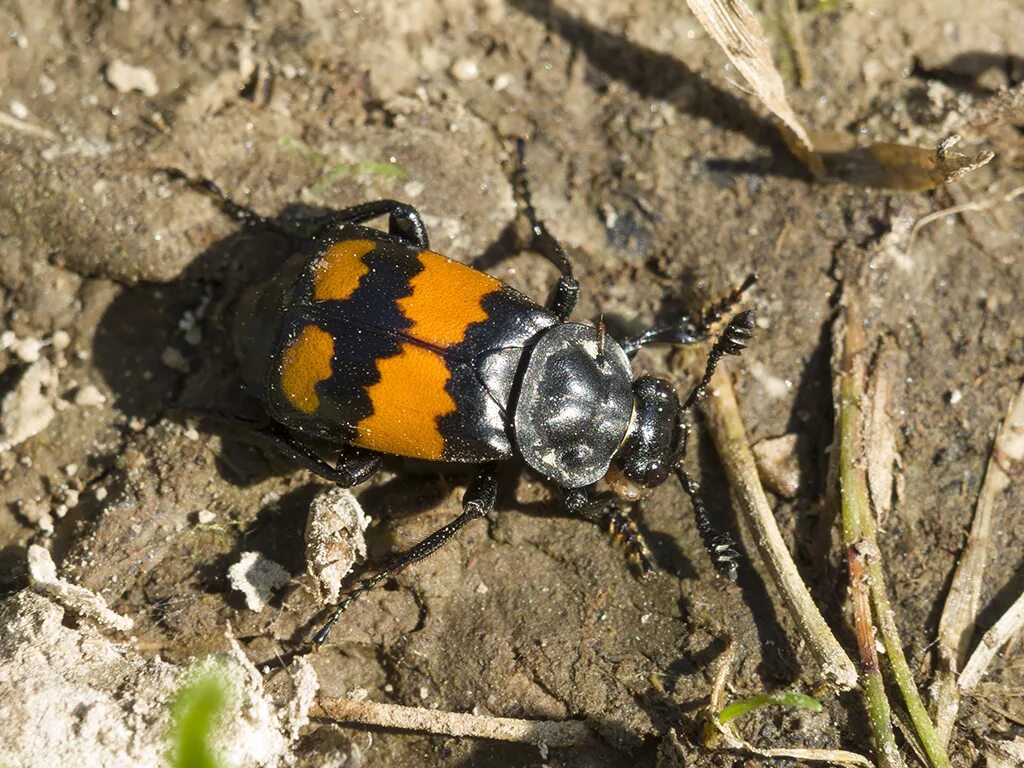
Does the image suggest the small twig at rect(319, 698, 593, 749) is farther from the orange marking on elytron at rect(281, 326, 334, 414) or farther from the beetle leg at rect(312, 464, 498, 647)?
the orange marking on elytron at rect(281, 326, 334, 414)

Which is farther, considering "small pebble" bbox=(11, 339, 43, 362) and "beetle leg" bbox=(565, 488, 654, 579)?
"small pebble" bbox=(11, 339, 43, 362)

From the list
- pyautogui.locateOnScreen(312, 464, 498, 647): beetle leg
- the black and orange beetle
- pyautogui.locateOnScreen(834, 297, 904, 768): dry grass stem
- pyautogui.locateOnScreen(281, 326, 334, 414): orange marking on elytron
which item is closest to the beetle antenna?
the black and orange beetle

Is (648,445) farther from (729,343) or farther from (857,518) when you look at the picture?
(857,518)

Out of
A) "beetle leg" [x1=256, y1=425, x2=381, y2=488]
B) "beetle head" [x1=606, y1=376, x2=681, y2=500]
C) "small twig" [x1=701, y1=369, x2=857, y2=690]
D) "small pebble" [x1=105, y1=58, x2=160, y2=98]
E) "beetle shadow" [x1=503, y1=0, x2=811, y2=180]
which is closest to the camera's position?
"small twig" [x1=701, y1=369, x2=857, y2=690]

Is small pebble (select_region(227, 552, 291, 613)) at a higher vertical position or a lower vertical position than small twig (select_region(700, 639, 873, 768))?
lower

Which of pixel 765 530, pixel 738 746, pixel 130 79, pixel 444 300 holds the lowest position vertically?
pixel 738 746

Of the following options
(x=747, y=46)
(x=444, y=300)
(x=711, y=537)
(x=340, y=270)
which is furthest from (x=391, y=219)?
(x=711, y=537)

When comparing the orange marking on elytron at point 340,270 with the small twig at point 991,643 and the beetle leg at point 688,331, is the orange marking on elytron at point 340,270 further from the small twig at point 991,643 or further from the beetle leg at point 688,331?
the small twig at point 991,643
